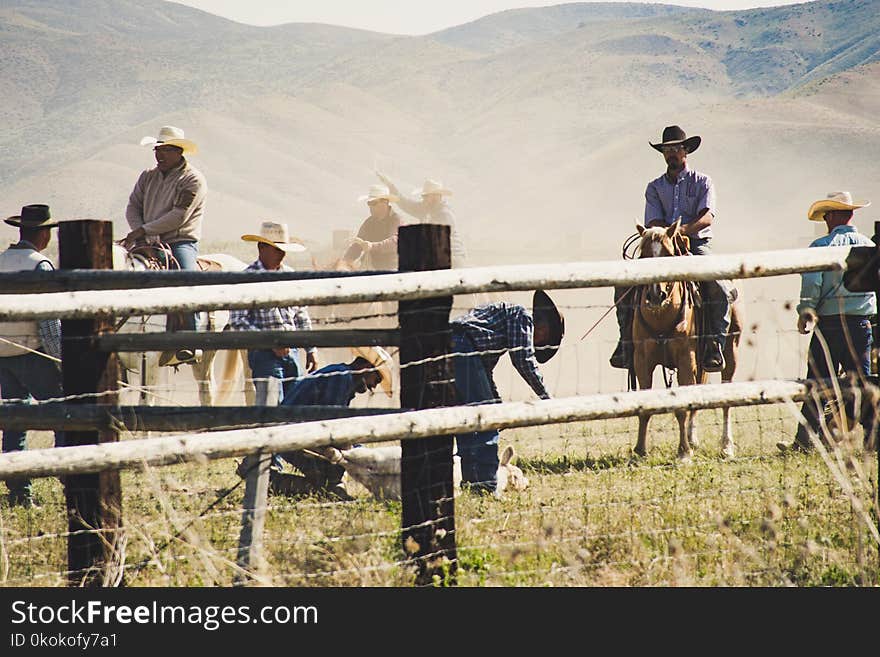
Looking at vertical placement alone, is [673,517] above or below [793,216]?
below

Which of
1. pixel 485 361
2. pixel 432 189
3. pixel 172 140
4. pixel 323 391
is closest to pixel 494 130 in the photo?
pixel 432 189

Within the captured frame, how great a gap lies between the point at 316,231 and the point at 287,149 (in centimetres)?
4194

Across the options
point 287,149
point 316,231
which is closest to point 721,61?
point 287,149

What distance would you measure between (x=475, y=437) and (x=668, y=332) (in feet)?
8.56

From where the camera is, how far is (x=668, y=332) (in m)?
9.01

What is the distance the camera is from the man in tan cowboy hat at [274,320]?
303 inches

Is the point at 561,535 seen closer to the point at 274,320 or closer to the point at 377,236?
the point at 274,320

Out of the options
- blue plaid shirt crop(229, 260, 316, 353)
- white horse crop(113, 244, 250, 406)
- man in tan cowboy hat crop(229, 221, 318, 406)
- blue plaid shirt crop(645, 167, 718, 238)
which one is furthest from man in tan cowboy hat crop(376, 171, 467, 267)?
blue plaid shirt crop(229, 260, 316, 353)

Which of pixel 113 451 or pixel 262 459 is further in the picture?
pixel 262 459

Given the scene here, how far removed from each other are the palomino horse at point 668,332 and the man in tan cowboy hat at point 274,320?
2.59 metres

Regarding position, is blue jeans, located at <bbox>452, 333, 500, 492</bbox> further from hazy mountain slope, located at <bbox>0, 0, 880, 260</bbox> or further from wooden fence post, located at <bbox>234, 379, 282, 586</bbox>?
hazy mountain slope, located at <bbox>0, 0, 880, 260</bbox>

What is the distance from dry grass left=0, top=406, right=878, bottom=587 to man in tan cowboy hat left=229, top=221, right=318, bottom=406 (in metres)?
1.28
